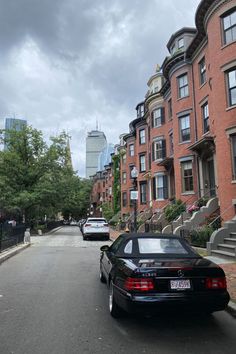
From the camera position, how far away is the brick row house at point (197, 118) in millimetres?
17719

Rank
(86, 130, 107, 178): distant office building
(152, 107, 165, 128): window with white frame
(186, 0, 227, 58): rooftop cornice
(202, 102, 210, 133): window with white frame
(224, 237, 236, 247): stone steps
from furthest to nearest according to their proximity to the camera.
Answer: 1. (86, 130, 107, 178): distant office building
2. (152, 107, 165, 128): window with white frame
3. (202, 102, 210, 133): window with white frame
4. (186, 0, 227, 58): rooftop cornice
5. (224, 237, 236, 247): stone steps

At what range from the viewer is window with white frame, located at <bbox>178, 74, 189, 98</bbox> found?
85.4 feet

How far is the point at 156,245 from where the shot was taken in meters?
6.61

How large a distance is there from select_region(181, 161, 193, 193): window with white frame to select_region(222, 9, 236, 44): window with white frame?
9.03 metres

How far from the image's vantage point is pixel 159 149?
33062 millimetres

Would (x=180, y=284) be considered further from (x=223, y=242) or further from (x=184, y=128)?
(x=184, y=128)

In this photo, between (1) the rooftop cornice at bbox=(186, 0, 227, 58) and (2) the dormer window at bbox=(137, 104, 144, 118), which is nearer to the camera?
(1) the rooftop cornice at bbox=(186, 0, 227, 58)

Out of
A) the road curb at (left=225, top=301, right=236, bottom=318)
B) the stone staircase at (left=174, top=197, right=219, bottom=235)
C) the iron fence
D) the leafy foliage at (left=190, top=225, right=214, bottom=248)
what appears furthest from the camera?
the stone staircase at (left=174, top=197, right=219, bottom=235)

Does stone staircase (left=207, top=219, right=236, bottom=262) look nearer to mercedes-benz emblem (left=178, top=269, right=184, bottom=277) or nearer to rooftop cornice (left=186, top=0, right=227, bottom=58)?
mercedes-benz emblem (left=178, top=269, right=184, bottom=277)

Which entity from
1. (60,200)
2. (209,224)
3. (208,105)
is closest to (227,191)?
(209,224)

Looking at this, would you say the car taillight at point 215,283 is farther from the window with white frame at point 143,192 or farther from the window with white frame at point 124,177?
the window with white frame at point 124,177

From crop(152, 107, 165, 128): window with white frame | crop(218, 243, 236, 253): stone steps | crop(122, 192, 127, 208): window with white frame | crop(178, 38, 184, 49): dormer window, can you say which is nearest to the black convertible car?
crop(218, 243, 236, 253): stone steps

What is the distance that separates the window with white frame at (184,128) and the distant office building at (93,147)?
119375 millimetres

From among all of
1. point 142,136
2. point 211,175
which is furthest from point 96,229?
point 142,136
